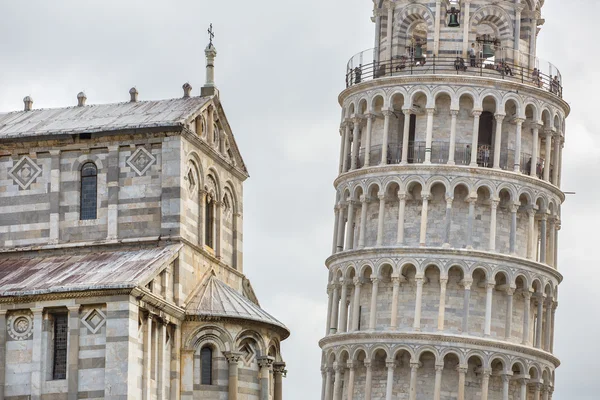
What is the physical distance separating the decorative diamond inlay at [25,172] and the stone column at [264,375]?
1302cm

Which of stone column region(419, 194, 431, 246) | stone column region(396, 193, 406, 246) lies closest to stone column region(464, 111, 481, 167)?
stone column region(419, 194, 431, 246)

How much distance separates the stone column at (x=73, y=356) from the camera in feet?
276

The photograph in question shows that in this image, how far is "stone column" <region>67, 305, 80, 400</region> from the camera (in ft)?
276

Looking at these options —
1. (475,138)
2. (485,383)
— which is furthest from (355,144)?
(485,383)

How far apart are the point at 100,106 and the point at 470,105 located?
38406 millimetres

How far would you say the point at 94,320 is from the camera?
84.2 meters

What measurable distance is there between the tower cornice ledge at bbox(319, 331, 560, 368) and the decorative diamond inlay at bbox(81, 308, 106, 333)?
44.1 meters

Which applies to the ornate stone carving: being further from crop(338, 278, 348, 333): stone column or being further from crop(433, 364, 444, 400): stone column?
crop(338, 278, 348, 333): stone column

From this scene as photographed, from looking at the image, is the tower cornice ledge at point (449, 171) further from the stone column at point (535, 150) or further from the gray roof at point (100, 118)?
the gray roof at point (100, 118)

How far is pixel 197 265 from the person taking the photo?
91.6m

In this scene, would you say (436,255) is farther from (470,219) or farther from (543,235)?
(543,235)

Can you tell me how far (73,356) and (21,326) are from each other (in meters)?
2.96

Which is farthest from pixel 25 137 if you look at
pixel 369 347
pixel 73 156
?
pixel 369 347

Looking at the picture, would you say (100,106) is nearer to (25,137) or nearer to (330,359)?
(25,137)
